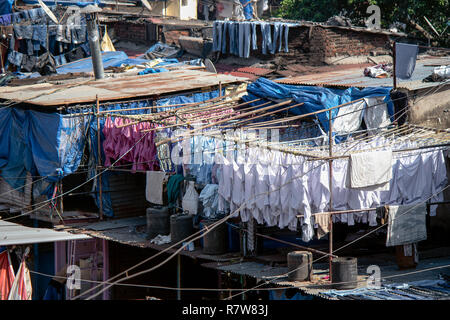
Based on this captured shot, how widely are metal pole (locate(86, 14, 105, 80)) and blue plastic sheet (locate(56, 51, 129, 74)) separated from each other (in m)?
2.89

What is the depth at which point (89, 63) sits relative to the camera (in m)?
25.0

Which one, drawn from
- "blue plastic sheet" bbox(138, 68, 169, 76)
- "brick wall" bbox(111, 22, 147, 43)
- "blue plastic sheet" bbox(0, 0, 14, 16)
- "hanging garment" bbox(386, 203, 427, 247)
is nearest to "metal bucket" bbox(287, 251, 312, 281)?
"hanging garment" bbox(386, 203, 427, 247)

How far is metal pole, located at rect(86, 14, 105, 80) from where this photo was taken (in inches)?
811

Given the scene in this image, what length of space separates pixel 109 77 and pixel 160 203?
21.7 feet

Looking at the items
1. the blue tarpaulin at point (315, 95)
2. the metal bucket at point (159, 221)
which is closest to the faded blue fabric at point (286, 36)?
the blue tarpaulin at point (315, 95)

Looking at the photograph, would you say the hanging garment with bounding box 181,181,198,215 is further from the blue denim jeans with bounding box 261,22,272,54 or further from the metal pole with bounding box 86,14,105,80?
the blue denim jeans with bounding box 261,22,272,54

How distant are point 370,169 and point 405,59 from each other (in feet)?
15.1

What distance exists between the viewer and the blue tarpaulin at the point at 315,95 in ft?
54.6

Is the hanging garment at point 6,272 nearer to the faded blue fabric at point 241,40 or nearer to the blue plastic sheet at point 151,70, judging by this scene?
the blue plastic sheet at point 151,70

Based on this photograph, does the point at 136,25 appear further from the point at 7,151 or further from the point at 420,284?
the point at 420,284

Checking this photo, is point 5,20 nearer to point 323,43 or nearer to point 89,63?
point 89,63

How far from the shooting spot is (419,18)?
25.3 meters

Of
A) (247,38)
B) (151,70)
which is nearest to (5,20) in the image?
(151,70)

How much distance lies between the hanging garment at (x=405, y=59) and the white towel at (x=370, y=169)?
4.08 meters
